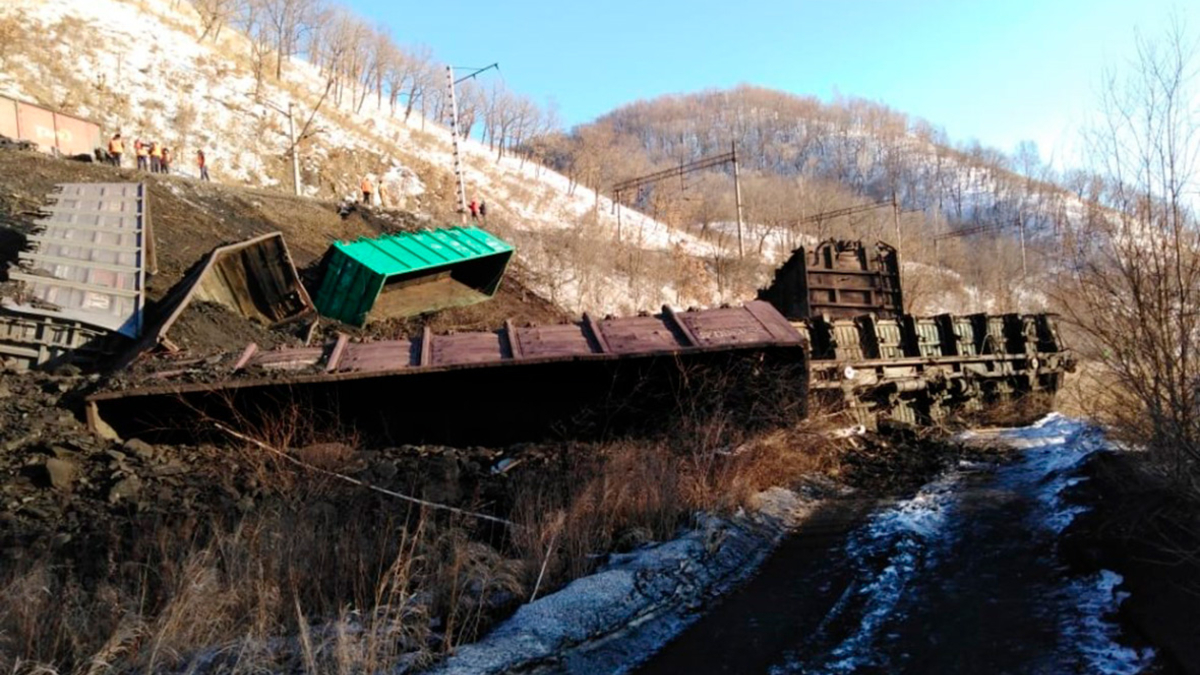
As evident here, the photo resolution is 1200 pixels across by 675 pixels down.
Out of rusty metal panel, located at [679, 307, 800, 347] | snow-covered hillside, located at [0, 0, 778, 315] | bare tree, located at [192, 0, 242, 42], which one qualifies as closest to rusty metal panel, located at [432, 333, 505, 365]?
rusty metal panel, located at [679, 307, 800, 347]

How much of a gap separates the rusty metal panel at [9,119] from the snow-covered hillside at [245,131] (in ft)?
40.9

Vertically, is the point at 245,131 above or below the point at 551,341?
above

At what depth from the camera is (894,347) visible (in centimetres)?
1123

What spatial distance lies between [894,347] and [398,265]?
8821 millimetres

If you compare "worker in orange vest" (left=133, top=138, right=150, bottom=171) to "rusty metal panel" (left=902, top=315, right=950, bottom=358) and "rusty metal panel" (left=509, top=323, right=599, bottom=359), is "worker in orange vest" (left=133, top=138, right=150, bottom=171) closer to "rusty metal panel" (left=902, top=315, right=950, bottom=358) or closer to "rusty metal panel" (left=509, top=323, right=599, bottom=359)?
"rusty metal panel" (left=509, top=323, right=599, bottom=359)

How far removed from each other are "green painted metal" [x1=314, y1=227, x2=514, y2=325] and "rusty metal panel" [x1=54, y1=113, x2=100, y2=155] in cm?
1213

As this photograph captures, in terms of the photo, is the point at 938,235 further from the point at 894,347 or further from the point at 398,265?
the point at 398,265

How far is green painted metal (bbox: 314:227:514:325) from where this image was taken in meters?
14.0

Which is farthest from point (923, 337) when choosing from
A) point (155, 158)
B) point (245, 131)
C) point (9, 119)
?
point (245, 131)

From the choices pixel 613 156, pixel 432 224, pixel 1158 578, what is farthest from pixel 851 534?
pixel 613 156

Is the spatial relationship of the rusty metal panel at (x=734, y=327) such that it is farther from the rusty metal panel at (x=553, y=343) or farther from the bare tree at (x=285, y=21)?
the bare tree at (x=285, y=21)

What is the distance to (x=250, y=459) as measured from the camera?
6.73 m

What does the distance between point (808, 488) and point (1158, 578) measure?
12.1ft

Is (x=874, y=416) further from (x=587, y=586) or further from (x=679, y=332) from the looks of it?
(x=587, y=586)
